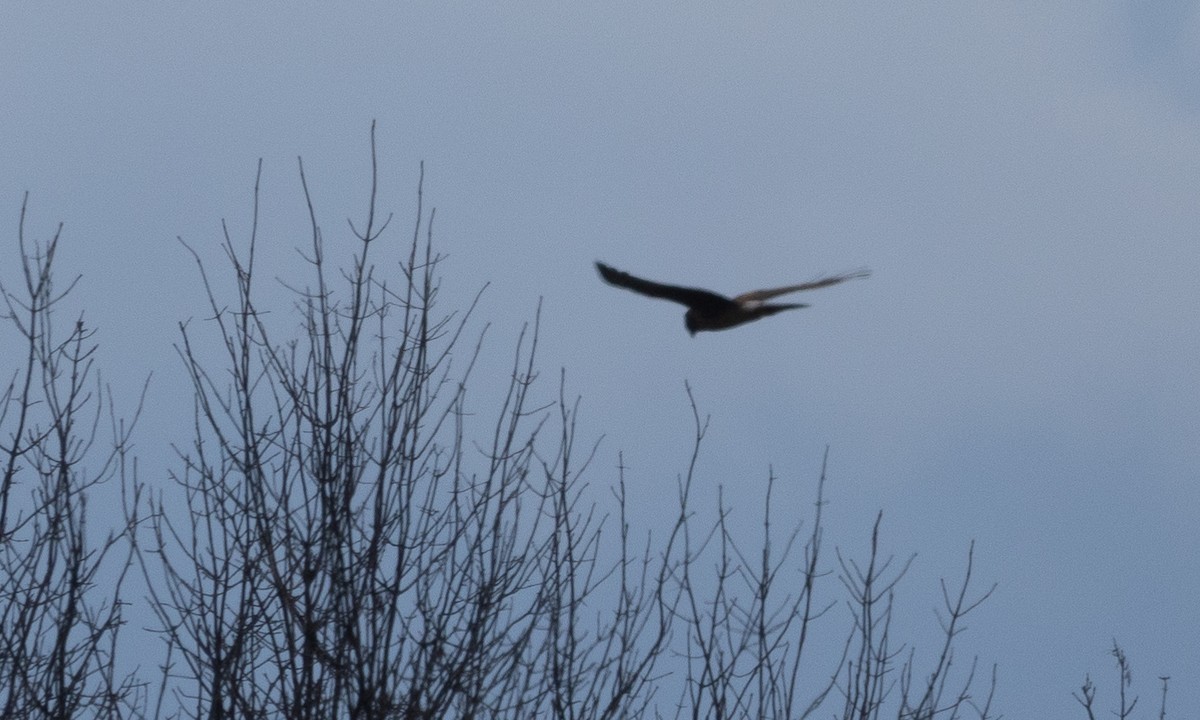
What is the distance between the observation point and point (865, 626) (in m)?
5.44

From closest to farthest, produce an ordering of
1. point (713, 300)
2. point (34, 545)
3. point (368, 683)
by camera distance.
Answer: point (713, 300), point (368, 683), point (34, 545)

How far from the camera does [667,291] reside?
3.74 meters

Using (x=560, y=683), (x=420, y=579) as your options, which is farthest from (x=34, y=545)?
(x=560, y=683)

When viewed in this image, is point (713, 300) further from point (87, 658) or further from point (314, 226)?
point (87, 658)

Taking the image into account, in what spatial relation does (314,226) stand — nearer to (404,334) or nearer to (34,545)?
(404,334)

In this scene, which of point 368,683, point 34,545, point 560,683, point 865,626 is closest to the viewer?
point 368,683

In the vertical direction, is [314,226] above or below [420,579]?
above

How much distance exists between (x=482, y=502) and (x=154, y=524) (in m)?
1.38

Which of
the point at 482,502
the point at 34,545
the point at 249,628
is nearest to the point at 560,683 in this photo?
the point at 482,502

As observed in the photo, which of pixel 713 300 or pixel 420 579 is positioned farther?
pixel 420 579

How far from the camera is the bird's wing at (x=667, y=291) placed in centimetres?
372

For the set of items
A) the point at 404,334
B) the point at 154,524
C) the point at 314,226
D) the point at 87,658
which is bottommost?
the point at 87,658

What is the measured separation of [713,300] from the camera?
3752 millimetres

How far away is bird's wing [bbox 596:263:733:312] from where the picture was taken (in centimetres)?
372
